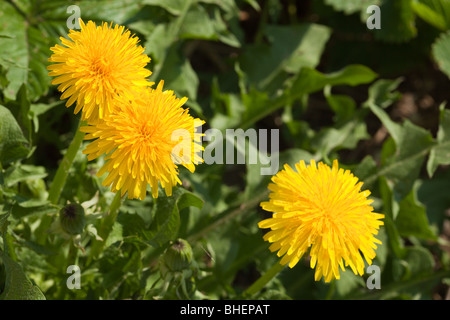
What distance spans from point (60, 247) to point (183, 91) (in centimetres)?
88

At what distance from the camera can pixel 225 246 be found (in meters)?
2.10

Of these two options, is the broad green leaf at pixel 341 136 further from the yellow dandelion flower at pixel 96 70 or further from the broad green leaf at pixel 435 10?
the yellow dandelion flower at pixel 96 70

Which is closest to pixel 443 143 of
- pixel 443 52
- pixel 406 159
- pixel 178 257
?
pixel 406 159

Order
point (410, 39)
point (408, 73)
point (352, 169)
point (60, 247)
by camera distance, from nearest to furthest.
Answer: point (60, 247) < point (352, 169) < point (410, 39) < point (408, 73)

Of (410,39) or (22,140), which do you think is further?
(410,39)

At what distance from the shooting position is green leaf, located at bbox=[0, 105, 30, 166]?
1.71 m

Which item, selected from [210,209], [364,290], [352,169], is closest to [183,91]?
[210,209]

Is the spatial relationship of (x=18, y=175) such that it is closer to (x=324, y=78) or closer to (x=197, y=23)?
(x=197, y=23)

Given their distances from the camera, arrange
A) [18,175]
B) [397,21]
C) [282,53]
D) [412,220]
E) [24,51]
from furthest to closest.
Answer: [397,21]
[282,53]
[412,220]
[24,51]
[18,175]

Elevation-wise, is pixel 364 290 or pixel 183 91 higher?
pixel 183 91

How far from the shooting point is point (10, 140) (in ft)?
5.77

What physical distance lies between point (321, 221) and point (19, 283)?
33.4 inches

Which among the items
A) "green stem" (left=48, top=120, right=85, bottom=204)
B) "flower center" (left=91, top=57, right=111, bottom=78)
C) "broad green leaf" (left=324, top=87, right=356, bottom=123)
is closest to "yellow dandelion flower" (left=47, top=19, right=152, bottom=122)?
"flower center" (left=91, top=57, right=111, bottom=78)
